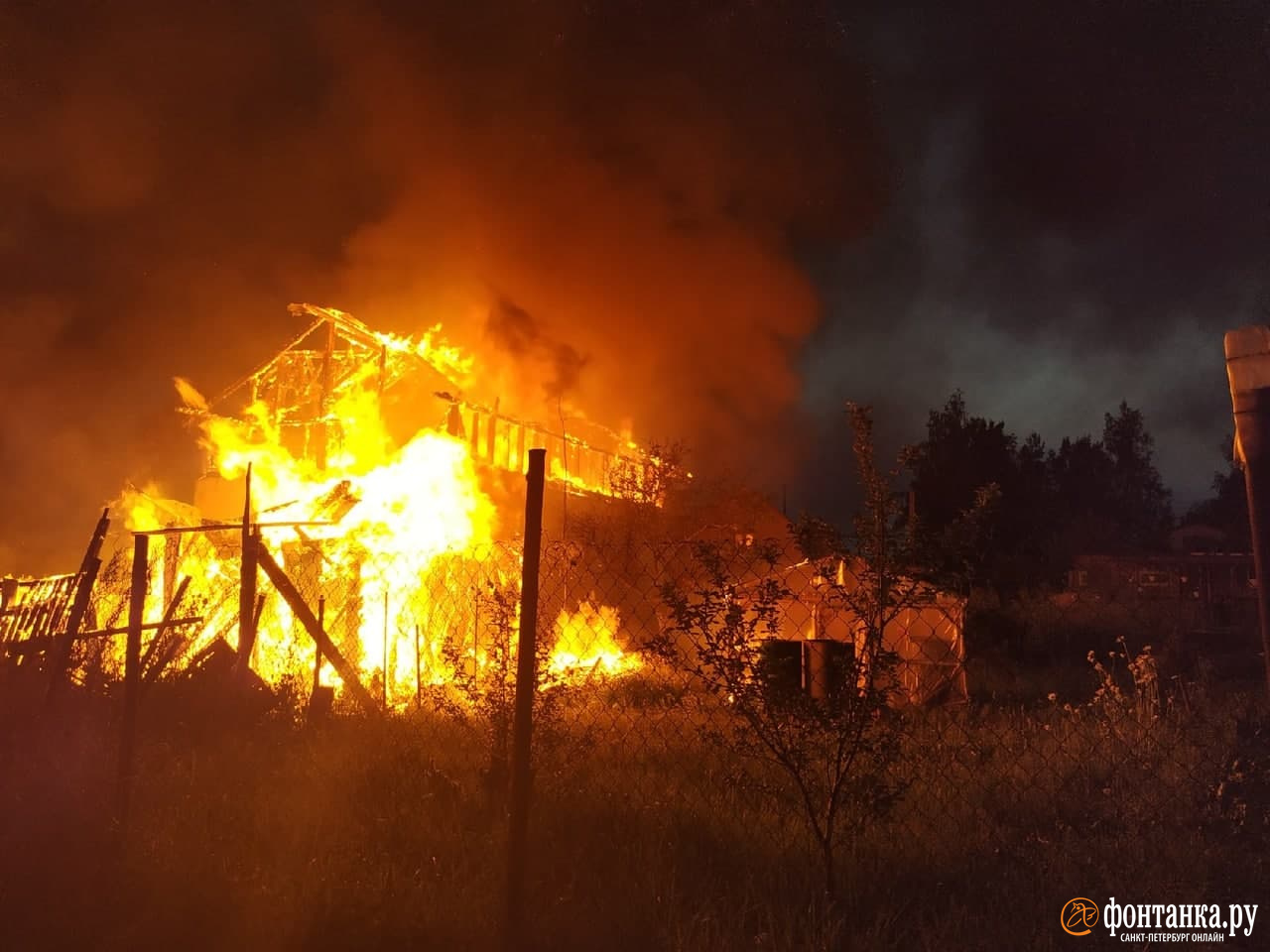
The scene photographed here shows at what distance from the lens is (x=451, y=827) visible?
5.01 m

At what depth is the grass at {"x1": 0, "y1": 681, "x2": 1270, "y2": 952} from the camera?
3.86m

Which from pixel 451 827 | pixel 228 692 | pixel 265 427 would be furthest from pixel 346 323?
pixel 451 827

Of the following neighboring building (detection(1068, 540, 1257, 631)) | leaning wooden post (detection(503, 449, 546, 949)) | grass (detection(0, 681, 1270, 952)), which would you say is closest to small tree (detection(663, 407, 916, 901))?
grass (detection(0, 681, 1270, 952))

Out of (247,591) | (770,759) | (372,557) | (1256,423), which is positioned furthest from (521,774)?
(372,557)

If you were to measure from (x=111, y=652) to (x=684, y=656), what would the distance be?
8780 millimetres

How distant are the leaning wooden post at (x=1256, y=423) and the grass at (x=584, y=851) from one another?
1.81 metres

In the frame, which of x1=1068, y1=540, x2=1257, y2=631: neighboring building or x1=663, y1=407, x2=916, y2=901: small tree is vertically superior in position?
x1=1068, y1=540, x2=1257, y2=631: neighboring building

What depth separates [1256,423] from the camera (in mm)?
3051

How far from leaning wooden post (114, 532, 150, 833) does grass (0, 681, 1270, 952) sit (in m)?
0.16

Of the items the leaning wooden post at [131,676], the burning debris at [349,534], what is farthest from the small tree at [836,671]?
the leaning wooden post at [131,676]

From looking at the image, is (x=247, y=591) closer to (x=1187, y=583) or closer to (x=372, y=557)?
(x=372, y=557)

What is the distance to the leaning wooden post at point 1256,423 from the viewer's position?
2.98m

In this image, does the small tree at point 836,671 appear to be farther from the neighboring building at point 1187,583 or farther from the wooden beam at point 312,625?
the neighboring building at point 1187,583

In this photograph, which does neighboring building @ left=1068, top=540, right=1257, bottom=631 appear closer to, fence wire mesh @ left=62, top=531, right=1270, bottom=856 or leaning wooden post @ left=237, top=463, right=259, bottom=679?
fence wire mesh @ left=62, top=531, right=1270, bottom=856
